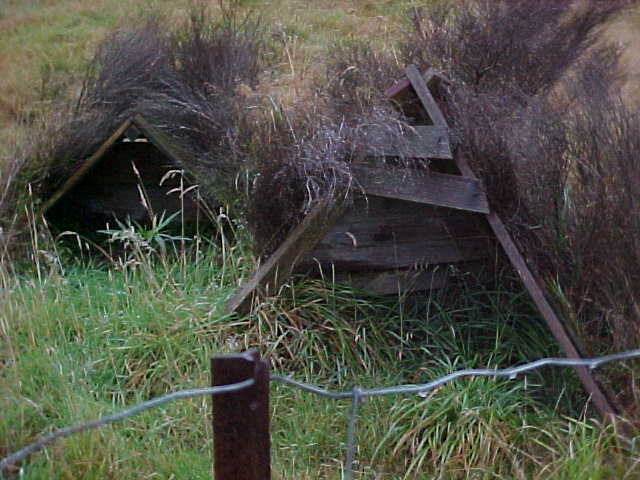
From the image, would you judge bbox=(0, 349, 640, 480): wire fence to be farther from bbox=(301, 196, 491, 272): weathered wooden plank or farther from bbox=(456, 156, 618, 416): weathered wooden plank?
bbox=(301, 196, 491, 272): weathered wooden plank

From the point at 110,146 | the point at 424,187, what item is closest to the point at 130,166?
the point at 110,146

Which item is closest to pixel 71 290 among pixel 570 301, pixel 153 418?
pixel 153 418

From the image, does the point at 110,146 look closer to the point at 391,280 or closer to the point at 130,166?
the point at 130,166

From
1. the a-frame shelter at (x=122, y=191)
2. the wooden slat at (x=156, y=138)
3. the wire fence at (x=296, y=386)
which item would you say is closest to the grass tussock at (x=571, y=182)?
the wire fence at (x=296, y=386)

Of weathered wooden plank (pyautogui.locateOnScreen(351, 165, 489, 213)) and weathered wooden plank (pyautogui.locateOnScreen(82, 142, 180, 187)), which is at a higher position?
weathered wooden plank (pyautogui.locateOnScreen(351, 165, 489, 213))

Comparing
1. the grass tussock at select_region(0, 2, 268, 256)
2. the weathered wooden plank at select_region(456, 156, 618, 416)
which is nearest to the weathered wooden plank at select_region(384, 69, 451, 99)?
the weathered wooden plank at select_region(456, 156, 618, 416)

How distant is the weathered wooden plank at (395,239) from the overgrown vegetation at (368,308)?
23 centimetres

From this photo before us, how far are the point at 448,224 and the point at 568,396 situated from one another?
1.34 meters

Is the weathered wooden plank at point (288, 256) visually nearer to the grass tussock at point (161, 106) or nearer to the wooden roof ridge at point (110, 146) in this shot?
the grass tussock at point (161, 106)

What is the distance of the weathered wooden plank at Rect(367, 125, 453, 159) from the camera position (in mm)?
4828

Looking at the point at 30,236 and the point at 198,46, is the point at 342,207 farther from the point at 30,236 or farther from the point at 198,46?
the point at 198,46

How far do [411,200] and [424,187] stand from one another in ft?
0.38

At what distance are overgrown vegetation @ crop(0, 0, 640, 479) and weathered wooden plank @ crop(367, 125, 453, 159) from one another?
0.07 m

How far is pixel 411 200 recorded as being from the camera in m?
4.93
